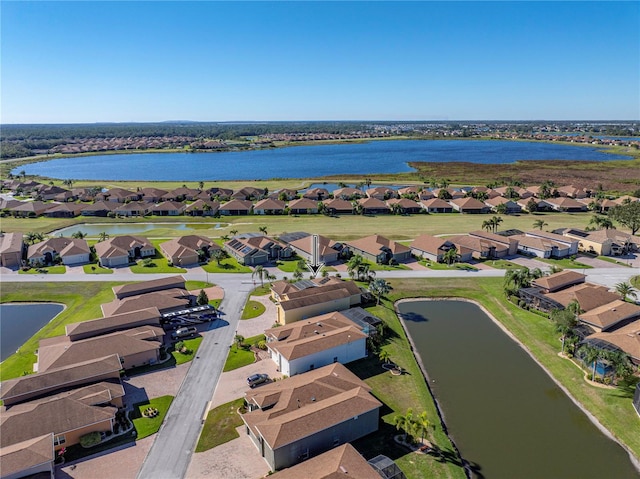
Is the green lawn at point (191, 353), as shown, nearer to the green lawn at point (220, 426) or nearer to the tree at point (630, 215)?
the green lawn at point (220, 426)

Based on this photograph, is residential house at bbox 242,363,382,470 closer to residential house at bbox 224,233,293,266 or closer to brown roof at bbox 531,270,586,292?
brown roof at bbox 531,270,586,292

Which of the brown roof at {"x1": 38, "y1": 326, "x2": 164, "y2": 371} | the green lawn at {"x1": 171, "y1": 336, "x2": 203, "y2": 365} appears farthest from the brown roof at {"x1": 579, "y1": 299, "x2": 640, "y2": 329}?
the brown roof at {"x1": 38, "y1": 326, "x2": 164, "y2": 371}

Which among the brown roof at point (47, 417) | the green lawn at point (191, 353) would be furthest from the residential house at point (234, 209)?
the brown roof at point (47, 417)

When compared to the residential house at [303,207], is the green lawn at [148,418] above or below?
below

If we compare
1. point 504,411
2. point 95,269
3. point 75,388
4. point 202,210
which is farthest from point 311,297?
point 202,210

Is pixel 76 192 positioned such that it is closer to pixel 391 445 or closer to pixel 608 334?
pixel 391 445

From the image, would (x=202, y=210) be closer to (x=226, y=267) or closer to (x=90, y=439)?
(x=226, y=267)
